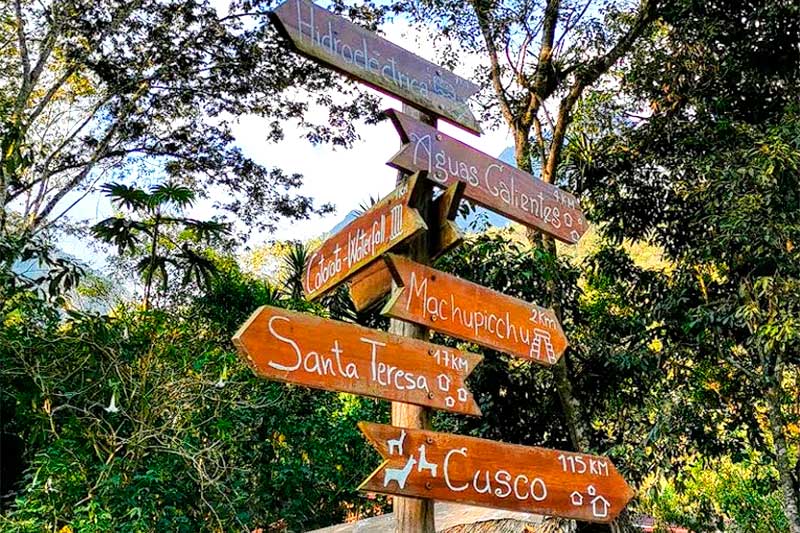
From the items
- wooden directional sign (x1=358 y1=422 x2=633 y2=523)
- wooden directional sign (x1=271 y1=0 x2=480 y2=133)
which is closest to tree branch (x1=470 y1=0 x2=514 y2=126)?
wooden directional sign (x1=271 y1=0 x2=480 y2=133)

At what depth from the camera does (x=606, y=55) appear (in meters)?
6.35

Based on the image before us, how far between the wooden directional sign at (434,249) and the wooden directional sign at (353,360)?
0.29 metres

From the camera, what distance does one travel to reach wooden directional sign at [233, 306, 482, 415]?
1590 millimetres

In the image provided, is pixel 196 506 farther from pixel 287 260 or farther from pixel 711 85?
pixel 711 85

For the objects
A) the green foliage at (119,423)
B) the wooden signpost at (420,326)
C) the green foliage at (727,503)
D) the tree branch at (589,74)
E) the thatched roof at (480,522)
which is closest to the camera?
the wooden signpost at (420,326)

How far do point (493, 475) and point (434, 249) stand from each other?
737 mm

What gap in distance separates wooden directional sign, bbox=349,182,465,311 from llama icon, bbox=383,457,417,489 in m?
0.58

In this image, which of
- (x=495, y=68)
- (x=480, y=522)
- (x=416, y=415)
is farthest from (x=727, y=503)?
(x=416, y=415)

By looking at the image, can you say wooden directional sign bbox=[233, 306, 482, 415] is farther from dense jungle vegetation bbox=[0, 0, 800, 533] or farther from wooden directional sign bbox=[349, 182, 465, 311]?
dense jungle vegetation bbox=[0, 0, 800, 533]

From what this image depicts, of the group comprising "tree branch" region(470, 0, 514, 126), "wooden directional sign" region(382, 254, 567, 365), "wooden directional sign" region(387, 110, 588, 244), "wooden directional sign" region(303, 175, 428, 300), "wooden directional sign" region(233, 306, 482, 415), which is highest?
"tree branch" region(470, 0, 514, 126)

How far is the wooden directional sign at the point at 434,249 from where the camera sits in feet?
6.88

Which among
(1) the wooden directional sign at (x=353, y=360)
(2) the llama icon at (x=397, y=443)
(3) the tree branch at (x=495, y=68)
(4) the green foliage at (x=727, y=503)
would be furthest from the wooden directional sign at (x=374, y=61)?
(4) the green foliage at (x=727, y=503)

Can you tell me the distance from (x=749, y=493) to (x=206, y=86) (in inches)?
315

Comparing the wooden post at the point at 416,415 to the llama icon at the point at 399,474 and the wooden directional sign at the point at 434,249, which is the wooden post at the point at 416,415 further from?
the llama icon at the point at 399,474
